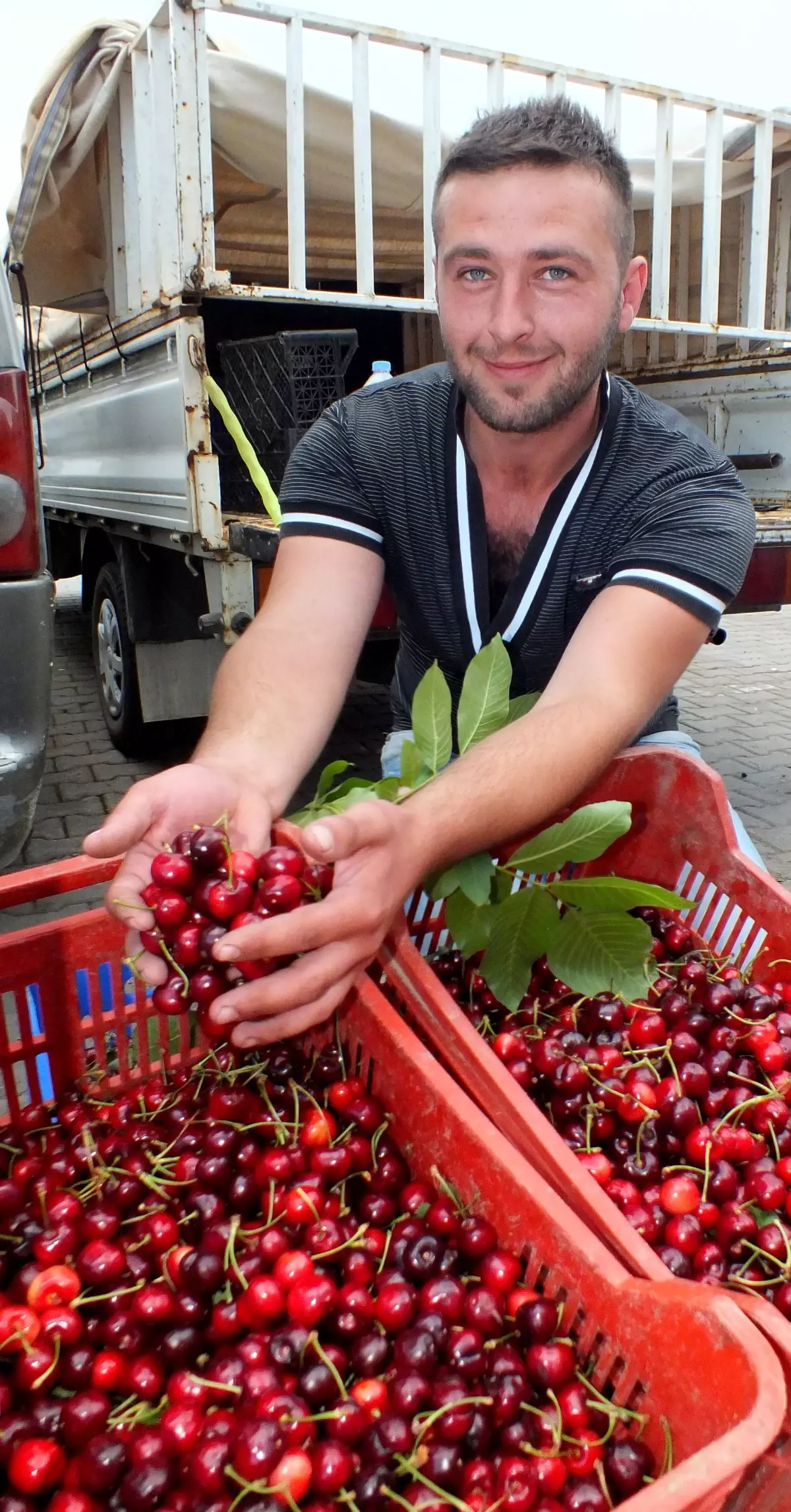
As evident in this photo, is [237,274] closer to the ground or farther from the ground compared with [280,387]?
farther from the ground

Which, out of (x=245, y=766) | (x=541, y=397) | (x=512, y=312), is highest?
(x=512, y=312)

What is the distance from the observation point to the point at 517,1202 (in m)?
1.05

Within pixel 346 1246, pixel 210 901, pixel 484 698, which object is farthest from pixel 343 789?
pixel 346 1246

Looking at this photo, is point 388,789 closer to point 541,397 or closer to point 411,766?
point 411,766

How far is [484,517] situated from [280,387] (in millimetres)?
2073

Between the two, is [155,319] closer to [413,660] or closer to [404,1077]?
[413,660]

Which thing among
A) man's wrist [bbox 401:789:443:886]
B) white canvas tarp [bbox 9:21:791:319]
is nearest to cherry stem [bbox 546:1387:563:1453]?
man's wrist [bbox 401:789:443:886]

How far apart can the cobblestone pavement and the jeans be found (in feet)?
4.51

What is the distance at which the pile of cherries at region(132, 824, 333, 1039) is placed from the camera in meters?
1.21

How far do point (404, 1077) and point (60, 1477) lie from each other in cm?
50

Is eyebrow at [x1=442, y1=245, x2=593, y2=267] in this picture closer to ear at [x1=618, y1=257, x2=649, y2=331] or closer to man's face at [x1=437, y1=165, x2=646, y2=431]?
man's face at [x1=437, y1=165, x2=646, y2=431]

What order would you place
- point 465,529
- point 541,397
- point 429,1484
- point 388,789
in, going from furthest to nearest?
point 465,529
point 541,397
point 388,789
point 429,1484

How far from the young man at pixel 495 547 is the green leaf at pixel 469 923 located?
103 millimetres

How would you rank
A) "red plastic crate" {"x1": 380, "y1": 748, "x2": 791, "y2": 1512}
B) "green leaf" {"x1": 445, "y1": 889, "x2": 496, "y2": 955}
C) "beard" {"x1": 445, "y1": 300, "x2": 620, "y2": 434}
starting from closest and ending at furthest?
"red plastic crate" {"x1": 380, "y1": 748, "x2": 791, "y2": 1512}, "green leaf" {"x1": 445, "y1": 889, "x2": 496, "y2": 955}, "beard" {"x1": 445, "y1": 300, "x2": 620, "y2": 434}
